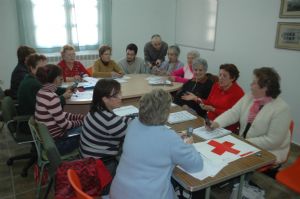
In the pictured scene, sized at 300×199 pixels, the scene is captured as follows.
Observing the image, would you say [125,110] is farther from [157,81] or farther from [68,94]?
[157,81]

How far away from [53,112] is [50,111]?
0.03m

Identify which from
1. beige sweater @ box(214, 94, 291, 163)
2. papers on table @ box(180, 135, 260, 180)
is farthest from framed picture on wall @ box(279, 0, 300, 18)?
papers on table @ box(180, 135, 260, 180)

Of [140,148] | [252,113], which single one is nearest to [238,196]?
[252,113]

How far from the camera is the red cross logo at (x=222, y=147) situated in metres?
1.86

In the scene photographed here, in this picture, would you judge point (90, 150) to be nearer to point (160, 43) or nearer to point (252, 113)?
point (252, 113)

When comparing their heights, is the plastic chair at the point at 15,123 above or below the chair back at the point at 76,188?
below

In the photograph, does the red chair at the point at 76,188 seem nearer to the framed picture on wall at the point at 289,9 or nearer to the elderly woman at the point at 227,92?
the elderly woman at the point at 227,92

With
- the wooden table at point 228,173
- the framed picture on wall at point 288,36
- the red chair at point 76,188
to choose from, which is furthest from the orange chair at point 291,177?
the framed picture on wall at point 288,36

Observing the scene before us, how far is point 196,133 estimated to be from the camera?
214 centimetres

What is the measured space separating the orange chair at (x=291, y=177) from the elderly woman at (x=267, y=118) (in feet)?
0.35

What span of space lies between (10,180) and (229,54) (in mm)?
3916

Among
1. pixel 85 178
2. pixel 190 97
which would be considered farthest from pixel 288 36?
pixel 85 178

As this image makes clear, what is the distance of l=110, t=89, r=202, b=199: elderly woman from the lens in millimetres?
1457

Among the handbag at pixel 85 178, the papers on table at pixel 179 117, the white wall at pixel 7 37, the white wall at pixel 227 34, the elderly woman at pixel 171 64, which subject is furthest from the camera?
the white wall at pixel 7 37
